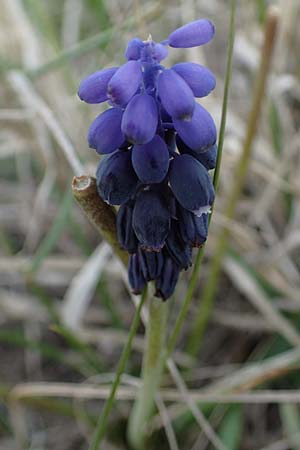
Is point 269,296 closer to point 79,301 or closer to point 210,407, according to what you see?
point 210,407

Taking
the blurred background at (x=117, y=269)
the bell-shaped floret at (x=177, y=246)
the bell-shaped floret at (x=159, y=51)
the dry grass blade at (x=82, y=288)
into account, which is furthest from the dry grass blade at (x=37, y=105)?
the bell-shaped floret at (x=159, y=51)

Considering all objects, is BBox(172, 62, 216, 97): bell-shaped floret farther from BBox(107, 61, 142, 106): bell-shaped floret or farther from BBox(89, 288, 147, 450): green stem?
BBox(89, 288, 147, 450): green stem

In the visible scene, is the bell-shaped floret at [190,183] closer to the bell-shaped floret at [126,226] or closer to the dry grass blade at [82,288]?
the bell-shaped floret at [126,226]

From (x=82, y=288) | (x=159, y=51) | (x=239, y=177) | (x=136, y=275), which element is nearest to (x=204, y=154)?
(x=159, y=51)

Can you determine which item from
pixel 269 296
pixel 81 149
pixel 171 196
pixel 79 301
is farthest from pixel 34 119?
pixel 171 196

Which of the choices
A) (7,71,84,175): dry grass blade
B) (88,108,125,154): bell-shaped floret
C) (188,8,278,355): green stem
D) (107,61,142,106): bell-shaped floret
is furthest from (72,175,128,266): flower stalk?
(188,8,278,355): green stem

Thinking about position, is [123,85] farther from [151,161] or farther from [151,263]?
[151,263]
